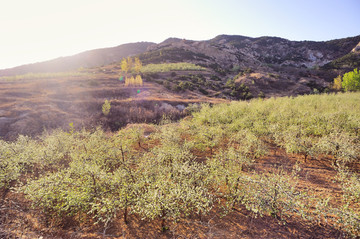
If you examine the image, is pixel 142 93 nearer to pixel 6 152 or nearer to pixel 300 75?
pixel 6 152

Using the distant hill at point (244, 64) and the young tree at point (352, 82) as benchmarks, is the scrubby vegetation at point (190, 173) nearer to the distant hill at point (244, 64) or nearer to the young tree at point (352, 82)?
the distant hill at point (244, 64)

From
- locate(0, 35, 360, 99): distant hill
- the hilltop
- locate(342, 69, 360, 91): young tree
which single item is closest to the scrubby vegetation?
the hilltop

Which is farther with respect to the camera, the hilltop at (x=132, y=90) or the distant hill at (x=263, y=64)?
the distant hill at (x=263, y=64)

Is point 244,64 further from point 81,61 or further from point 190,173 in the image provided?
point 81,61

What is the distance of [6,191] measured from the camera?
22.4ft

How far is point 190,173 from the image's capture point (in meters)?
6.20

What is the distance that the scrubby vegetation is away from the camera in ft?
15.9

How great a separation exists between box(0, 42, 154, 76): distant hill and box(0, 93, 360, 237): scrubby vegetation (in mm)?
106607

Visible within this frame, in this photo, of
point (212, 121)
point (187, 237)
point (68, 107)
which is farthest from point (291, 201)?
point (68, 107)

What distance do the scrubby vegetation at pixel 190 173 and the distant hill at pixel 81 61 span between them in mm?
106607

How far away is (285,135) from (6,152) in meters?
16.7

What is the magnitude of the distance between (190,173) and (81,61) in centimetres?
13055

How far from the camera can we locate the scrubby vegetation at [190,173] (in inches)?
191

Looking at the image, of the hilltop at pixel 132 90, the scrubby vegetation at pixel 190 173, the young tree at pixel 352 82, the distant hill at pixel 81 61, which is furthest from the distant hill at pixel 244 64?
the scrubby vegetation at pixel 190 173
